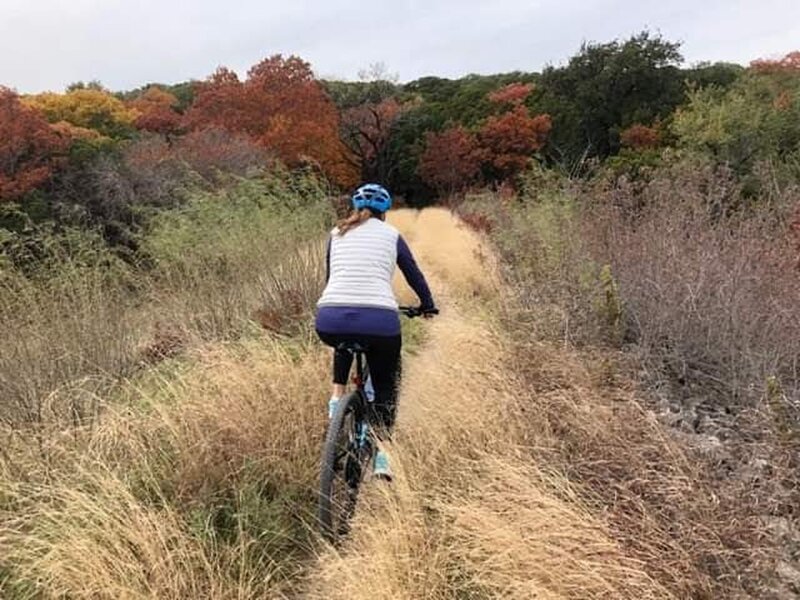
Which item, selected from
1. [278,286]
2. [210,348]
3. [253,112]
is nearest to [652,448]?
[210,348]

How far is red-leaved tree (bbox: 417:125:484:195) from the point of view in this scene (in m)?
44.8

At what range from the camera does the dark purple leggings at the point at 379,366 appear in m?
4.34

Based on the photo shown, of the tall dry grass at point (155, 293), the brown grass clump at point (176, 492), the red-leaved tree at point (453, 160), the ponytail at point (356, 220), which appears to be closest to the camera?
the brown grass clump at point (176, 492)

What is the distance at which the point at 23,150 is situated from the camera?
75.9 feet

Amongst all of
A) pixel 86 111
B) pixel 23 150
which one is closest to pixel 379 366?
pixel 23 150

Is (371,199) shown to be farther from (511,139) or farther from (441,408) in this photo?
(511,139)

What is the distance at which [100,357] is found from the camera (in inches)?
219

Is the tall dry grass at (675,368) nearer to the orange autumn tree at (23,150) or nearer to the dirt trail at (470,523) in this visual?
the dirt trail at (470,523)

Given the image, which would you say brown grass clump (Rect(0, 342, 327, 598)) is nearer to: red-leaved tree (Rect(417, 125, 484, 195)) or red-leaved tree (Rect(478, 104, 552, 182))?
red-leaved tree (Rect(478, 104, 552, 182))

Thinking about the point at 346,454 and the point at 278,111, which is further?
the point at 278,111

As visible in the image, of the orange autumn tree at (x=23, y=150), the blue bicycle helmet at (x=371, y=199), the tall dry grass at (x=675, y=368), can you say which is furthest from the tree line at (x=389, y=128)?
the blue bicycle helmet at (x=371, y=199)

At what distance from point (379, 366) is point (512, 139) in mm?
40278

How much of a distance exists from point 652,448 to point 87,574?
2.84m

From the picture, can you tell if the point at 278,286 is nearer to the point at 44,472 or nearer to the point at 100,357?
the point at 100,357
